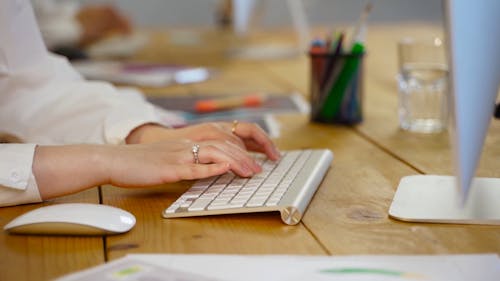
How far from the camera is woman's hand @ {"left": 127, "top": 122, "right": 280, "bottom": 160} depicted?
1196 mm

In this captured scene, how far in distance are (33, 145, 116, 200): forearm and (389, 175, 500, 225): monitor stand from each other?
35 cm

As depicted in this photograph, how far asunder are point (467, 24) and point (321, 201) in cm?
35

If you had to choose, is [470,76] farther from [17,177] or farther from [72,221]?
[17,177]

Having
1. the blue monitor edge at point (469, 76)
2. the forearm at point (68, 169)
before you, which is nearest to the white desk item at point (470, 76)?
the blue monitor edge at point (469, 76)

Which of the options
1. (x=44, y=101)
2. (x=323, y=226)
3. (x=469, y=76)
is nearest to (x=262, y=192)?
(x=323, y=226)

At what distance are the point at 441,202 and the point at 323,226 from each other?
6.3 inches

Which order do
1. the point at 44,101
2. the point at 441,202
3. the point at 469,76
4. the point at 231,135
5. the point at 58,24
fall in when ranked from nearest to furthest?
1. the point at 469,76
2. the point at 441,202
3. the point at 231,135
4. the point at 44,101
5. the point at 58,24

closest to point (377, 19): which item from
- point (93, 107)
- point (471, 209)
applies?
point (93, 107)

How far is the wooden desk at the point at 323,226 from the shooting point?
852 millimetres

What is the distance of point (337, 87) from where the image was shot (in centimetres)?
160

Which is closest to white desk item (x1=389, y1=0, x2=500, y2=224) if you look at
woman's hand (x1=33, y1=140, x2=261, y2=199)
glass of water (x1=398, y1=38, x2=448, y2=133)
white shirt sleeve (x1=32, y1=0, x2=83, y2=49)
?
woman's hand (x1=33, y1=140, x2=261, y2=199)

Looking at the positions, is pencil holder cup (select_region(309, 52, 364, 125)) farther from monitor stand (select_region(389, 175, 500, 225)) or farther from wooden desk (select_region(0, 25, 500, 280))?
monitor stand (select_region(389, 175, 500, 225))

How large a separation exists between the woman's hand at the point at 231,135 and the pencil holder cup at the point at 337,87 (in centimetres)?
40

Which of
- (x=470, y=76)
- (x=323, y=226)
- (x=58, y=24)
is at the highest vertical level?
(x=470, y=76)
